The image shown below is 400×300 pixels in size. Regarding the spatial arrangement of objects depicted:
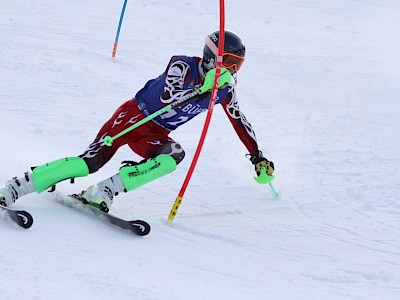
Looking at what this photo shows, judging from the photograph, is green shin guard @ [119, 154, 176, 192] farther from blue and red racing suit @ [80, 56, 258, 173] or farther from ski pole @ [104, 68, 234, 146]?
ski pole @ [104, 68, 234, 146]

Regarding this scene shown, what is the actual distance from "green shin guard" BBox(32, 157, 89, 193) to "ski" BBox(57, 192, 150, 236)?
0.55ft

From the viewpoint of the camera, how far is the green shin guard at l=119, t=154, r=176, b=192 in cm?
439

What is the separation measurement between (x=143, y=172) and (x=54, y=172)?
0.57 meters

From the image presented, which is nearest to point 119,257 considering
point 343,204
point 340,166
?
point 343,204

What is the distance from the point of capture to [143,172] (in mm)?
4398

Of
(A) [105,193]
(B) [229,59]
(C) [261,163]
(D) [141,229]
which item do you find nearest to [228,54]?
(B) [229,59]

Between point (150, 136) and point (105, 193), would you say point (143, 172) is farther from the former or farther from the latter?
point (150, 136)

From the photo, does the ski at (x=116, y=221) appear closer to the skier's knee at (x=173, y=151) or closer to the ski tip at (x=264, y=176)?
the skier's knee at (x=173, y=151)

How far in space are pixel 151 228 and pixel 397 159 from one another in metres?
3.34

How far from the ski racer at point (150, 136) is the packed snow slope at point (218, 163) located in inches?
8.1

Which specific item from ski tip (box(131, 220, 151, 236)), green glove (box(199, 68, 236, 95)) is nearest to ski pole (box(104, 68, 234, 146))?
green glove (box(199, 68, 236, 95))

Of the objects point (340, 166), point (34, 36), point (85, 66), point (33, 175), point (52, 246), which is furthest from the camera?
point (34, 36)

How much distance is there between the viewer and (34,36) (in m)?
10.2

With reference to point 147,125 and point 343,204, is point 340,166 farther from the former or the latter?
point 147,125
